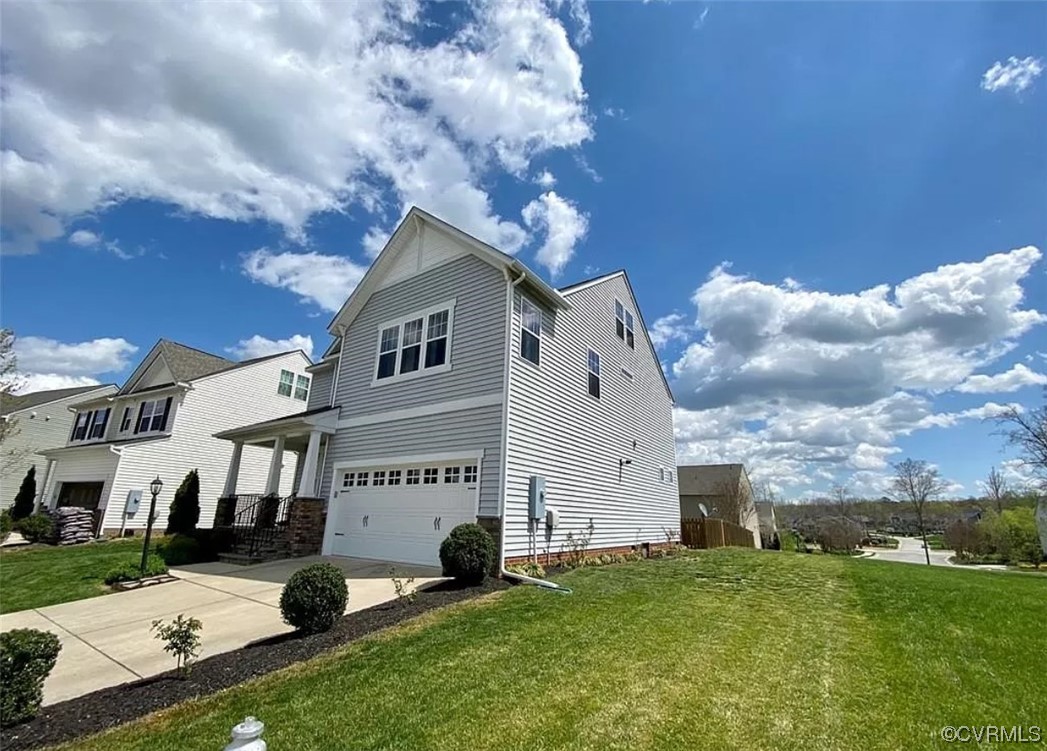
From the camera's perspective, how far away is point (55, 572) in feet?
36.6

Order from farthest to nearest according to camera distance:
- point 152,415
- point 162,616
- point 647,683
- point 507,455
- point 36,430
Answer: point 36,430, point 152,415, point 507,455, point 162,616, point 647,683

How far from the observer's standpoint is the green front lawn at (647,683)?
3404 mm

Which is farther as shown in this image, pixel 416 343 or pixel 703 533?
pixel 703 533

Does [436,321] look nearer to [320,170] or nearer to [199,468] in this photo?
[320,170]

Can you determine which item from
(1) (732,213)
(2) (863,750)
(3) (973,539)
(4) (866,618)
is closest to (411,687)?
(2) (863,750)

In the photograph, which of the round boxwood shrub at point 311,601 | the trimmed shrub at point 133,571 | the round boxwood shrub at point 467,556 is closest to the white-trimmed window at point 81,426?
the trimmed shrub at point 133,571

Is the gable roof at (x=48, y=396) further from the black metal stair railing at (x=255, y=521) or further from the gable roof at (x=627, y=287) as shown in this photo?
the gable roof at (x=627, y=287)

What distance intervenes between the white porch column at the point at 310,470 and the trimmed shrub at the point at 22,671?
8.52m

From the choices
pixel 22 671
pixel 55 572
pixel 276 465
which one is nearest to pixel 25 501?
pixel 55 572

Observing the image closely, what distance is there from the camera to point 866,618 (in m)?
6.45

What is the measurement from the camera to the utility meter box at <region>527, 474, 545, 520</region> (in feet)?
33.6

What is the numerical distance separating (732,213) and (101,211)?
55.7 ft

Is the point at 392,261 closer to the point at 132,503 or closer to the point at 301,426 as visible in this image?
the point at 301,426

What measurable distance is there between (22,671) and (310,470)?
8.77 meters
